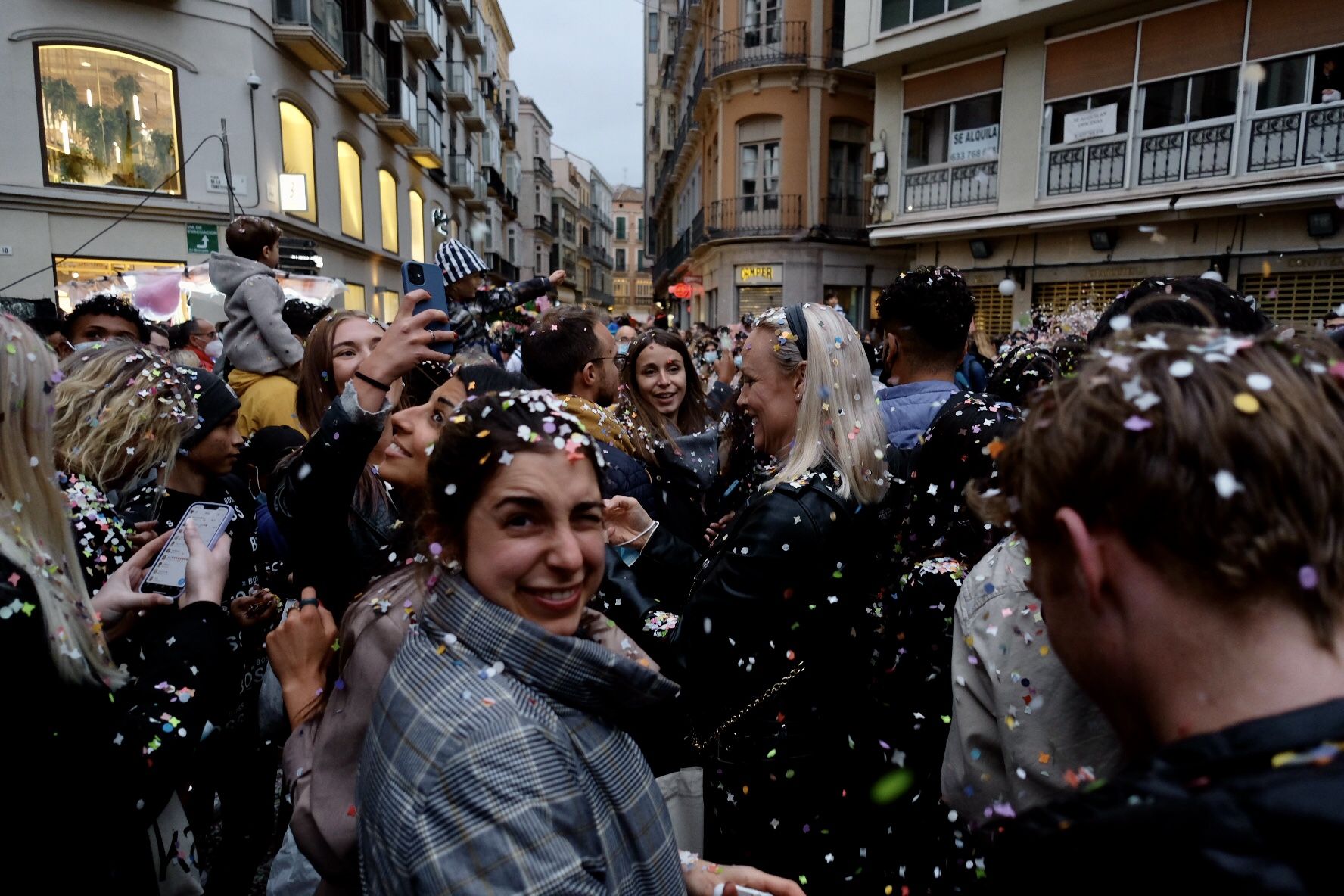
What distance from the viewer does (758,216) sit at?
2177cm

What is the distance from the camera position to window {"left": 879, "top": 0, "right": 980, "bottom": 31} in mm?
14695

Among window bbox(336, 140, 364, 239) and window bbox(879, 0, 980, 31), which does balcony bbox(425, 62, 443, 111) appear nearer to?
window bbox(336, 140, 364, 239)

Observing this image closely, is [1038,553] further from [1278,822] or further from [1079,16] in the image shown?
[1079,16]

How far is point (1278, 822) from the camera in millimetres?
725

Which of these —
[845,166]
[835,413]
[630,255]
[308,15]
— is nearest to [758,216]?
[845,166]

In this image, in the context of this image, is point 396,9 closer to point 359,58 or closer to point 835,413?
point 359,58

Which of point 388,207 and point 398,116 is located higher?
point 398,116

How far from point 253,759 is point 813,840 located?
204 centimetres

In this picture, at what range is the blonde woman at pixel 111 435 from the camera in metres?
2.23

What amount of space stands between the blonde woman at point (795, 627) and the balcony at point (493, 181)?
37438 millimetres

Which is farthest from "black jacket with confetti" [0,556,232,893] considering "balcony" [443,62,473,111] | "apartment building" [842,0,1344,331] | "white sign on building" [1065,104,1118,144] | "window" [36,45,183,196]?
"balcony" [443,62,473,111]

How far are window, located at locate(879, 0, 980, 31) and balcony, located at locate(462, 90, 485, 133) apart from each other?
20.3 m

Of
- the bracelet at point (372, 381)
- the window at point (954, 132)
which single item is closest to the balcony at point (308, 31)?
the window at point (954, 132)

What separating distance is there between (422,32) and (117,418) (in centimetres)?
2357
